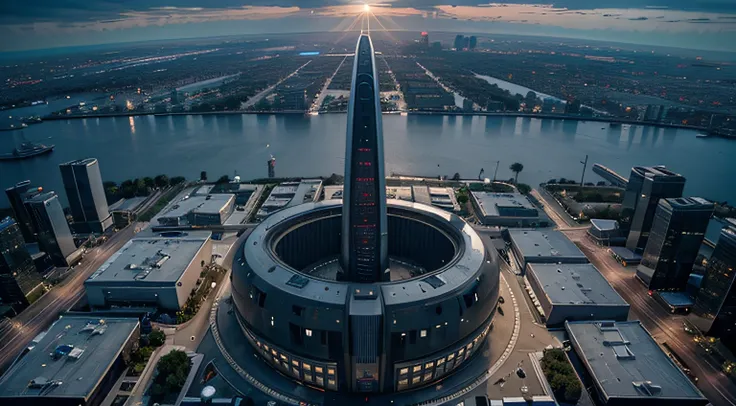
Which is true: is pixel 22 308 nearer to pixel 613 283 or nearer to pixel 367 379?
pixel 367 379

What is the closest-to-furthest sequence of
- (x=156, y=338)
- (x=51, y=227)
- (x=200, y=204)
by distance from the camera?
(x=156, y=338), (x=51, y=227), (x=200, y=204)

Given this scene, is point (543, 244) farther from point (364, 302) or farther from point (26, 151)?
point (26, 151)

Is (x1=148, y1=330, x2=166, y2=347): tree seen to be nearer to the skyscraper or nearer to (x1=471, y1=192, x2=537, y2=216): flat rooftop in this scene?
the skyscraper

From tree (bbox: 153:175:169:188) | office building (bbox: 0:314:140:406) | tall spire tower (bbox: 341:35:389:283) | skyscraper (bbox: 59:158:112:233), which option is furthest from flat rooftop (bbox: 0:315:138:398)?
tree (bbox: 153:175:169:188)

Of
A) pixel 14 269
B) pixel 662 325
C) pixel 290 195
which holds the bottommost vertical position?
pixel 662 325

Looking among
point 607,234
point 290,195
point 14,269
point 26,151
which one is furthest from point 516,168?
point 26,151
